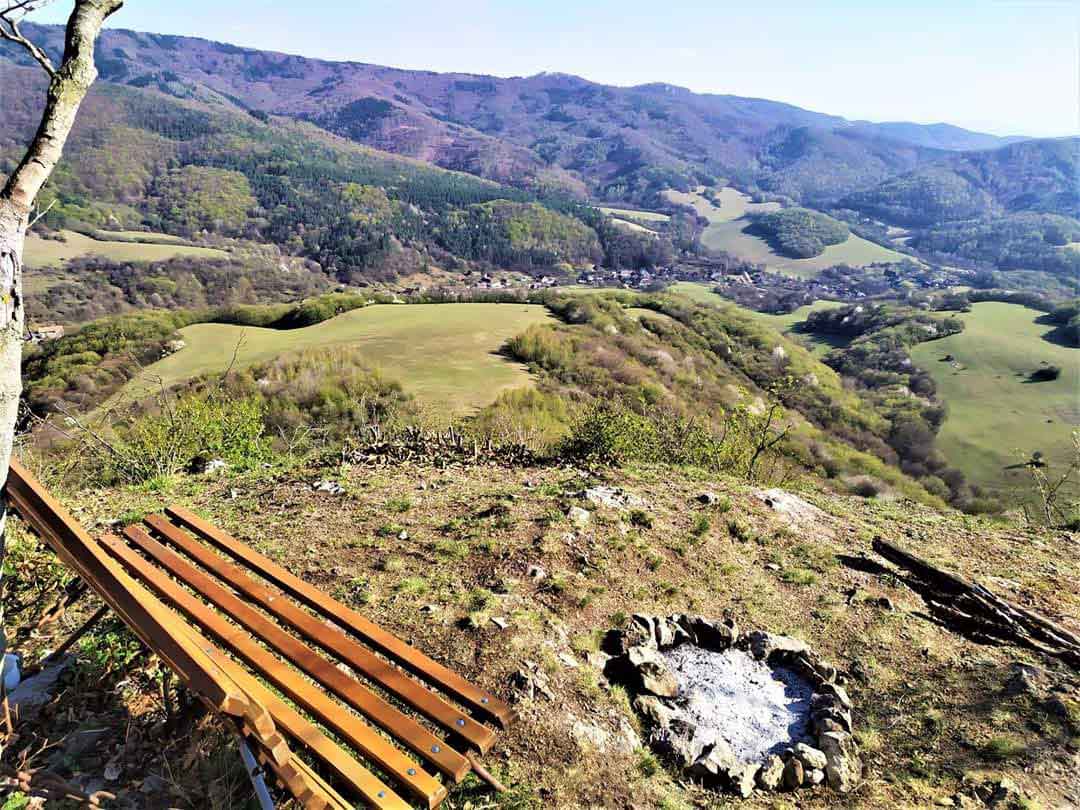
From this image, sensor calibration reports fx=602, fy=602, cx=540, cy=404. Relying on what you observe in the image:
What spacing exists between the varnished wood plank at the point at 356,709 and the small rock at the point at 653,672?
6.23 ft

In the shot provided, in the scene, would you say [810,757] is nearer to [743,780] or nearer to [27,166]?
[743,780]

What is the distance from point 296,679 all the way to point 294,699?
115 millimetres

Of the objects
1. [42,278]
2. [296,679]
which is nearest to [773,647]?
[296,679]

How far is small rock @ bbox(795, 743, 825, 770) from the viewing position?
3711 millimetres

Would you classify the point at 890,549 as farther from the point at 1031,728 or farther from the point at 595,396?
the point at 595,396

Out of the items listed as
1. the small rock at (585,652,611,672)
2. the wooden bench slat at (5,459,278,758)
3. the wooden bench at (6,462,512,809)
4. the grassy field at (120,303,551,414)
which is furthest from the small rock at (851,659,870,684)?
the grassy field at (120,303,551,414)

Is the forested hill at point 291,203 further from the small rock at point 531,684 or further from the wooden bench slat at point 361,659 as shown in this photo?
the small rock at point 531,684

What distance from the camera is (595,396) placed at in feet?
82.9

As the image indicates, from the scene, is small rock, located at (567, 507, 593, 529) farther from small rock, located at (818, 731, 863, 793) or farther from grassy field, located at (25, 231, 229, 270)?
grassy field, located at (25, 231, 229, 270)

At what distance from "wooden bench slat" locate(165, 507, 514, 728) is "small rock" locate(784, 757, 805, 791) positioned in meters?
1.73

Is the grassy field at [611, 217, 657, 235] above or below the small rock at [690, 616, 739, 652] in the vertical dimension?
below

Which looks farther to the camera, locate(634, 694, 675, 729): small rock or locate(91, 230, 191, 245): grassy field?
locate(91, 230, 191, 245): grassy field

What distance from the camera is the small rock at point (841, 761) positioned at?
12.0 feet

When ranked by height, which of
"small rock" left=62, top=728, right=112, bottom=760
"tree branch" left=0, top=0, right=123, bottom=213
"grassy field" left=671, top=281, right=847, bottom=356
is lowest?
"grassy field" left=671, top=281, right=847, bottom=356
